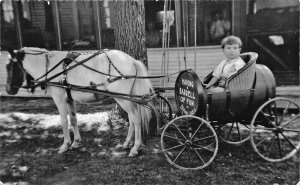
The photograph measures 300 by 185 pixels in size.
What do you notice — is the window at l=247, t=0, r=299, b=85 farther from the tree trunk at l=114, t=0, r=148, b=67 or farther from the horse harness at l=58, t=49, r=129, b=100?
the horse harness at l=58, t=49, r=129, b=100

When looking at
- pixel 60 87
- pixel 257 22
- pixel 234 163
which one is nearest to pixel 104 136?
pixel 60 87

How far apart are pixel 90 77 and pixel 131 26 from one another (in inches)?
62.6

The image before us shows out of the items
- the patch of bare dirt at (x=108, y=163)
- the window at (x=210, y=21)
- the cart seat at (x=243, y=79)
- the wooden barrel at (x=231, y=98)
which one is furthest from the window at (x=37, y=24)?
the cart seat at (x=243, y=79)

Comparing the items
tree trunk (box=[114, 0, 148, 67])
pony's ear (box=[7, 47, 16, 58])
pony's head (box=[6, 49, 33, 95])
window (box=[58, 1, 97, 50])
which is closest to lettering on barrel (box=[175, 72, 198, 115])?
tree trunk (box=[114, 0, 148, 67])

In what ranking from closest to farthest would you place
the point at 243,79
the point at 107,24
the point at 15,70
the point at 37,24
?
the point at 243,79
the point at 15,70
the point at 107,24
the point at 37,24

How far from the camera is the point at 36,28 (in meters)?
9.60

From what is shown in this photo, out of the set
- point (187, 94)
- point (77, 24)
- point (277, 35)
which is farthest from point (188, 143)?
point (77, 24)

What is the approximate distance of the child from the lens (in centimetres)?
416

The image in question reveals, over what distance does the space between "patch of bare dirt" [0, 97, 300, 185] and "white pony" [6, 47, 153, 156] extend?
323 mm

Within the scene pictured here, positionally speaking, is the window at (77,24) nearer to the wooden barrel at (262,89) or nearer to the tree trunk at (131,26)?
the tree trunk at (131,26)

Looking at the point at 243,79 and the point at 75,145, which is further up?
the point at 243,79

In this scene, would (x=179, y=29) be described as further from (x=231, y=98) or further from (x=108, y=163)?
(x=108, y=163)

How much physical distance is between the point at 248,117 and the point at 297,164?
921mm

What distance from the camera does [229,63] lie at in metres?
4.29
